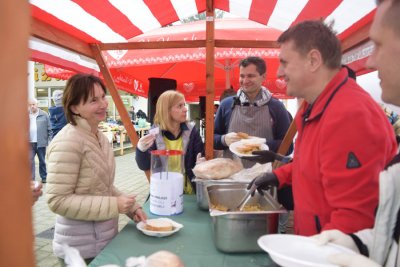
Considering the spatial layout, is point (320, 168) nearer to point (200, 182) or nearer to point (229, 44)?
point (200, 182)

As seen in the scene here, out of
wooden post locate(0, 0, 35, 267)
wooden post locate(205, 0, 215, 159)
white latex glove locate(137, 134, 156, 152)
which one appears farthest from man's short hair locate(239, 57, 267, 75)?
wooden post locate(0, 0, 35, 267)

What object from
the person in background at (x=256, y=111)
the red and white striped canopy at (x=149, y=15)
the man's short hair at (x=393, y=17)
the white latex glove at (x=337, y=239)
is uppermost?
the red and white striped canopy at (x=149, y=15)

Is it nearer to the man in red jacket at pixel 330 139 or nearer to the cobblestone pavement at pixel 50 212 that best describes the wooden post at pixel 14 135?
the cobblestone pavement at pixel 50 212

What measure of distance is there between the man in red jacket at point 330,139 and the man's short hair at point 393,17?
305 mm

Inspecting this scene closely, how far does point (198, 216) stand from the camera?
6.97 ft

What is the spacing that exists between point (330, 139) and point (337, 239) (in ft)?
1.19

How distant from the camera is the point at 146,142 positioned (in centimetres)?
243

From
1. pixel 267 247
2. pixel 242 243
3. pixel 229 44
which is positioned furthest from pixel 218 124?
pixel 267 247

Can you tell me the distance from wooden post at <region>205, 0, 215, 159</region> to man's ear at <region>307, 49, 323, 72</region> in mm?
1503

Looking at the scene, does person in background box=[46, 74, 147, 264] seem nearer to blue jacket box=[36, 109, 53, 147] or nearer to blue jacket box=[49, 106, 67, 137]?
blue jacket box=[49, 106, 67, 137]

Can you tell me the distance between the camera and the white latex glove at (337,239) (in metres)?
1.05

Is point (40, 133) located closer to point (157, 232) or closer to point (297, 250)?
point (157, 232)

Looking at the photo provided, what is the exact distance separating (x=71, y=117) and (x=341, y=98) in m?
1.46

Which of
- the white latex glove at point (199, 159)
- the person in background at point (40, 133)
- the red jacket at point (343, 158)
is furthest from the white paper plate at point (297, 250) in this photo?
the person in background at point (40, 133)
